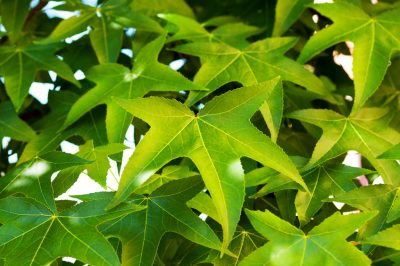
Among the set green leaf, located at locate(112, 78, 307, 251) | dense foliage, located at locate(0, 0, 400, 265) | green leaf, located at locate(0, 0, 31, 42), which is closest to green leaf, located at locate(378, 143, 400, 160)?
dense foliage, located at locate(0, 0, 400, 265)

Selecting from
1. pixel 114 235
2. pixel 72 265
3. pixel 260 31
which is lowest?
pixel 72 265

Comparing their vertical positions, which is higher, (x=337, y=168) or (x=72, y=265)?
(x=337, y=168)

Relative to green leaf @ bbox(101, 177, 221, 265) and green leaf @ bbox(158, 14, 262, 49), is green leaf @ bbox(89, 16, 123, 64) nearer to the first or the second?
green leaf @ bbox(158, 14, 262, 49)

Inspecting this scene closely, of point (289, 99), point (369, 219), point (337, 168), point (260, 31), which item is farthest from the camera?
point (260, 31)

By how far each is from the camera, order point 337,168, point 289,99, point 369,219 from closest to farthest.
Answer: point 369,219 < point 337,168 < point 289,99

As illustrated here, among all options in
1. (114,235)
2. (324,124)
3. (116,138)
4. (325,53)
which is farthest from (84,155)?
(325,53)

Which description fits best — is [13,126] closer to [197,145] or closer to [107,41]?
[107,41]

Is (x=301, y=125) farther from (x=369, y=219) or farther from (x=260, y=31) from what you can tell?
(x=369, y=219)
